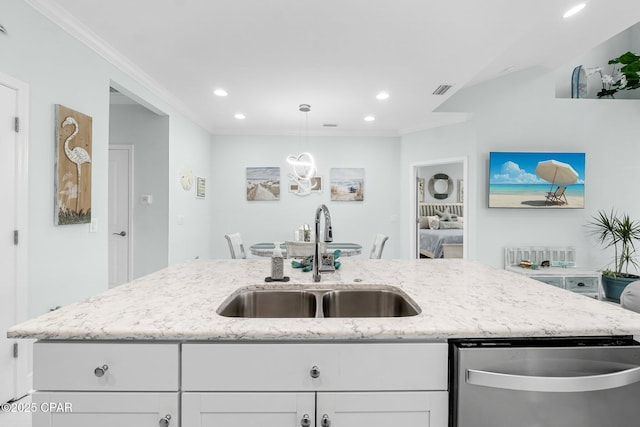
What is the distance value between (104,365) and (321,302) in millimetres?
860

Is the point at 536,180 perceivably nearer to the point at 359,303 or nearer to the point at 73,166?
the point at 359,303

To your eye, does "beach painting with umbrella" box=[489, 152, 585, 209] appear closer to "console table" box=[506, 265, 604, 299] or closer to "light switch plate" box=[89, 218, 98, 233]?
"console table" box=[506, 265, 604, 299]

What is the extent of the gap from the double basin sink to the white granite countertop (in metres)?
0.04

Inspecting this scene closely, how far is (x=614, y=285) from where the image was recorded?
4277mm

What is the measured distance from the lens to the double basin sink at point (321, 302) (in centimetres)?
153

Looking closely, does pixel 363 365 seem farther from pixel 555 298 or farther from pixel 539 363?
pixel 555 298

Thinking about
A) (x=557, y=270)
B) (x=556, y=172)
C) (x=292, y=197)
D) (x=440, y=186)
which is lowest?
(x=557, y=270)

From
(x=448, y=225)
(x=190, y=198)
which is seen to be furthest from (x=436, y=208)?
(x=190, y=198)

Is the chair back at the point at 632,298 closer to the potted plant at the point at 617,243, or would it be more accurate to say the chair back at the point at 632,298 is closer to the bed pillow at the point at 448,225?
the potted plant at the point at 617,243

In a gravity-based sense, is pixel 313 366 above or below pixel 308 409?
above

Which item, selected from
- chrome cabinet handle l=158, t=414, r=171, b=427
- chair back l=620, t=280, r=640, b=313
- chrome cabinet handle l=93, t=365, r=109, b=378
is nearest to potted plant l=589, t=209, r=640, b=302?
chair back l=620, t=280, r=640, b=313

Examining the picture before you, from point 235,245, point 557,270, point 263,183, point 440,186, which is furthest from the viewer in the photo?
point 440,186

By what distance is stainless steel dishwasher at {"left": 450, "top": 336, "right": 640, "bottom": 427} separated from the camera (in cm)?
97

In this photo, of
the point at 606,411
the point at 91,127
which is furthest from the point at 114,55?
the point at 606,411
